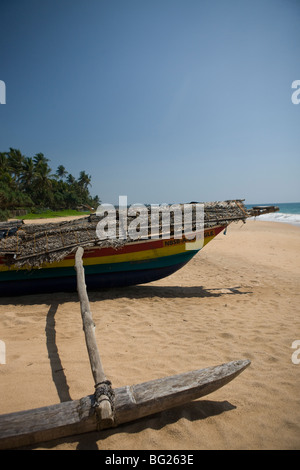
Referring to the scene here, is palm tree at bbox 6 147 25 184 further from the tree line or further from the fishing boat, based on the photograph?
the fishing boat

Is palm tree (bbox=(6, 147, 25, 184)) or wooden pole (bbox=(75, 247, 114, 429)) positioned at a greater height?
palm tree (bbox=(6, 147, 25, 184))

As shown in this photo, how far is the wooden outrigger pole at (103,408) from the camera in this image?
1631 millimetres

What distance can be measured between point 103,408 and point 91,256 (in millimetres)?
3854

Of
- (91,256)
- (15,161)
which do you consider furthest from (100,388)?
(15,161)

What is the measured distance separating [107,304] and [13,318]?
194 centimetres

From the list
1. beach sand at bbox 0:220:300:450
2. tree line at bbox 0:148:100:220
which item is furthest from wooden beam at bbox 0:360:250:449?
tree line at bbox 0:148:100:220

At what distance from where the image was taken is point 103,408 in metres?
1.74

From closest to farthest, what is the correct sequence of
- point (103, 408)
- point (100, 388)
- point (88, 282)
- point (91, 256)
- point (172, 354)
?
point (103, 408) → point (100, 388) → point (172, 354) → point (91, 256) → point (88, 282)

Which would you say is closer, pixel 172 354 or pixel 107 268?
pixel 172 354

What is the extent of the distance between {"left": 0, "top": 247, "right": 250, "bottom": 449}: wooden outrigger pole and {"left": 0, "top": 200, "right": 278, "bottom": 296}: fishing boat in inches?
134

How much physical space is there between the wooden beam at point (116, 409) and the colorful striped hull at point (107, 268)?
3625mm

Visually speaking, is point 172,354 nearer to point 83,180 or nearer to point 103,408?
point 103,408

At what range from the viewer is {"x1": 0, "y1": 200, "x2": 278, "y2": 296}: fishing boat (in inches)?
199

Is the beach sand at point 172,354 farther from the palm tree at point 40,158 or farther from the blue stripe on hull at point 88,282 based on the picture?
the palm tree at point 40,158
